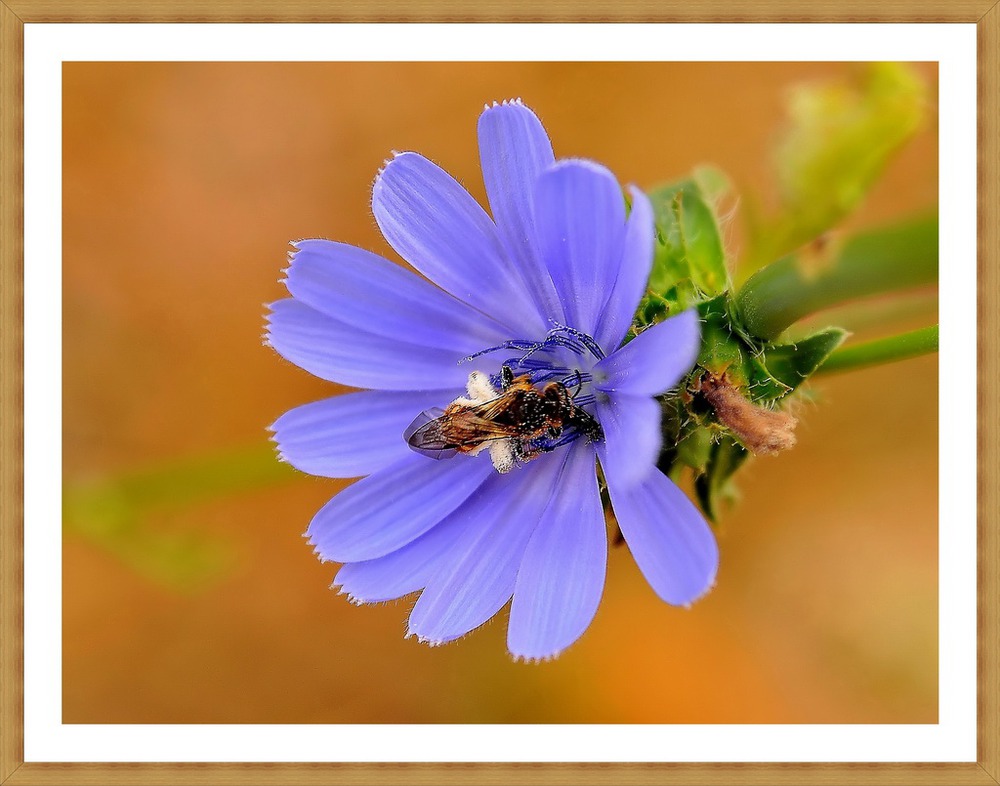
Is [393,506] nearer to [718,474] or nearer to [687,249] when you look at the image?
[718,474]

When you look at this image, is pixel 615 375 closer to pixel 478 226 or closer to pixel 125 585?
pixel 478 226

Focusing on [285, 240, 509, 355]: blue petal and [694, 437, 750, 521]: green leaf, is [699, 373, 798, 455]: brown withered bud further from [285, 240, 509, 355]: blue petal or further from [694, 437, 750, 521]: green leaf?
[285, 240, 509, 355]: blue petal

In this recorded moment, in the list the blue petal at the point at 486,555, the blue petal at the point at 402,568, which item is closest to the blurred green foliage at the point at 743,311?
the blue petal at the point at 486,555

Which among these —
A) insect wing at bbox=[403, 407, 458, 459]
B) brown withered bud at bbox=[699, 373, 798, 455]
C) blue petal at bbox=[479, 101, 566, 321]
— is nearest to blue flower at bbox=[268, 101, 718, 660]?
blue petal at bbox=[479, 101, 566, 321]

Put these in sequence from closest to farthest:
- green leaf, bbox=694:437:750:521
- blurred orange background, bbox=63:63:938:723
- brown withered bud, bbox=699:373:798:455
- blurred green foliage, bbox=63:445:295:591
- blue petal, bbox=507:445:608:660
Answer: brown withered bud, bbox=699:373:798:455
blue petal, bbox=507:445:608:660
green leaf, bbox=694:437:750:521
blurred green foliage, bbox=63:445:295:591
blurred orange background, bbox=63:63:938:723

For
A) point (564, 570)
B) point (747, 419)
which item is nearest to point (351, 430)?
point (564, 570)

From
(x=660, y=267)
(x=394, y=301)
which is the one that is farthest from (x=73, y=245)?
(x=660, y=267)
